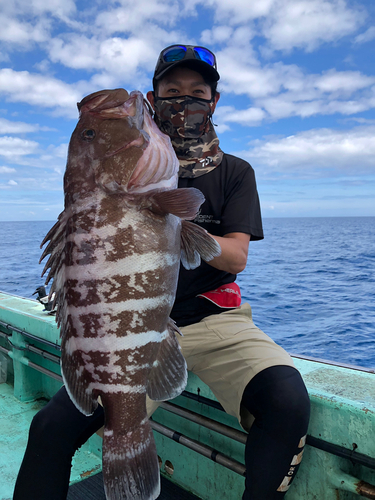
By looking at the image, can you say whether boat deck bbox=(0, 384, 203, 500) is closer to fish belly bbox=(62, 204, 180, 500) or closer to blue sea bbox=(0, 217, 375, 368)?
fish belly bbox=(62, 204, 180, 500)

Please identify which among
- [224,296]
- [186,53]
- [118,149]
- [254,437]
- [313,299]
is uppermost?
[186,53]

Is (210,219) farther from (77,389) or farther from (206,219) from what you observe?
(77,389)

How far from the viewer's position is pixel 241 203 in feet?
7.57

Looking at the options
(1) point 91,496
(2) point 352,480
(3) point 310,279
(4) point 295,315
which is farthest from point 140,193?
(3) point 310,279

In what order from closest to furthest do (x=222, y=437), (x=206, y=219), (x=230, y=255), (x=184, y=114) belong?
(x=230, y=255), (x=184, y=114), (x=206, y=219), (x=222, y=437)

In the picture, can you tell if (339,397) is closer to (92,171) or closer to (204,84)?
(92,171)

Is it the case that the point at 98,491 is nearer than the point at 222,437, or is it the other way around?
the point at 222,437

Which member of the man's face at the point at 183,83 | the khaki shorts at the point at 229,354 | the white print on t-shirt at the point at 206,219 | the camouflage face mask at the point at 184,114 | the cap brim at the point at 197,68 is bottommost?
the khaki shorts at the point at 229,354

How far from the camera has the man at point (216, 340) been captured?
179cm

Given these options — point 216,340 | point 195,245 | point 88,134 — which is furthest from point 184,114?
point 216,340

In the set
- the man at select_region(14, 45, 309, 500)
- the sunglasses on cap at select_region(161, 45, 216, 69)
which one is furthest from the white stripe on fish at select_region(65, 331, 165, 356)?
the sunglasses on cap at select_region(161, 45, 216, 69)

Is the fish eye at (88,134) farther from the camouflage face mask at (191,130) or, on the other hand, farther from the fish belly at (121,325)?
the camouflage face mask at (191,130)

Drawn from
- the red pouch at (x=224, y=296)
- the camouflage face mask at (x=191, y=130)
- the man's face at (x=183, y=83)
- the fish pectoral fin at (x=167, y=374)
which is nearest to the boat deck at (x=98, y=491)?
the red pouch at (x=224, y=296)

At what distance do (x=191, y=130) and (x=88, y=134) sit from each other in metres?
0.85
